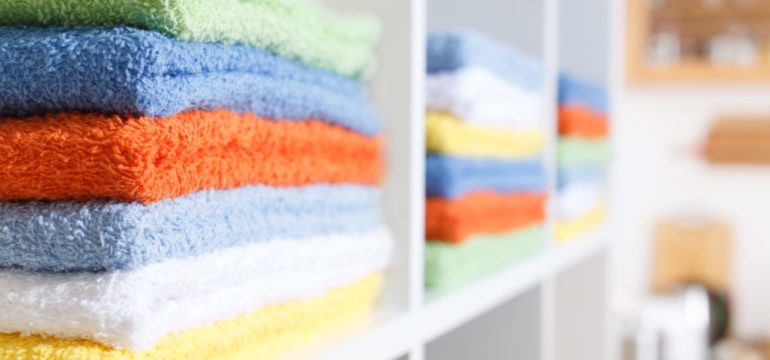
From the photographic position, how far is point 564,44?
1.17 meters

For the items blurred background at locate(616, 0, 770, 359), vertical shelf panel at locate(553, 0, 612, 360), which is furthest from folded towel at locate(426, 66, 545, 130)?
blurred background at locate(616, 0, 770, 359)

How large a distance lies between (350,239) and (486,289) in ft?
0.62

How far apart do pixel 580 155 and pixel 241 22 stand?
694mm

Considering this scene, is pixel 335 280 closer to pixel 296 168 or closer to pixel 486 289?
pixel 296 168

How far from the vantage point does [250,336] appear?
0.43 metres

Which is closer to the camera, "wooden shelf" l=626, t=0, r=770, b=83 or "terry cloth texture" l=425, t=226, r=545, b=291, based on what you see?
"terry cloth texture" l=425, t=226, r=545, b=291

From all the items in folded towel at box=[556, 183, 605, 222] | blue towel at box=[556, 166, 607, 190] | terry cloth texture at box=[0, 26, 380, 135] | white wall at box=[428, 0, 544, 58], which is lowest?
folded towel at box=[556, 183, 605, 222]

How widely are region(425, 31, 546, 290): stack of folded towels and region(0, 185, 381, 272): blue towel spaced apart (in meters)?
0.24

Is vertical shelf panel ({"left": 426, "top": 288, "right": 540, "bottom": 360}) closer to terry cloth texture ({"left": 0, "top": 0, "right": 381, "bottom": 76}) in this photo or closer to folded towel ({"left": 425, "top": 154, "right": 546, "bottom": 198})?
folded towel ({"left": 425, "top": 154, "right": 546, "bottom": 198})

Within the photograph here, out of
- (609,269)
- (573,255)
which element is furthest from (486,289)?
(609,269)

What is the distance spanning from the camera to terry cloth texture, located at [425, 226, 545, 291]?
64 cm

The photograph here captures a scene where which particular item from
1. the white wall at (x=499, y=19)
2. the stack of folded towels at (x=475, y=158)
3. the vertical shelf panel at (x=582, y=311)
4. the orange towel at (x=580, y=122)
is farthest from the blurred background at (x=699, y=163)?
the stack of folded towels at (x=475, y=158)

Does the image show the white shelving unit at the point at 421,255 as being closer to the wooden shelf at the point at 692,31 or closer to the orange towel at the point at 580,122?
the orange towel at the point at 580,122

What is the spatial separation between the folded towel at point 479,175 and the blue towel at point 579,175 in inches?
3.8
